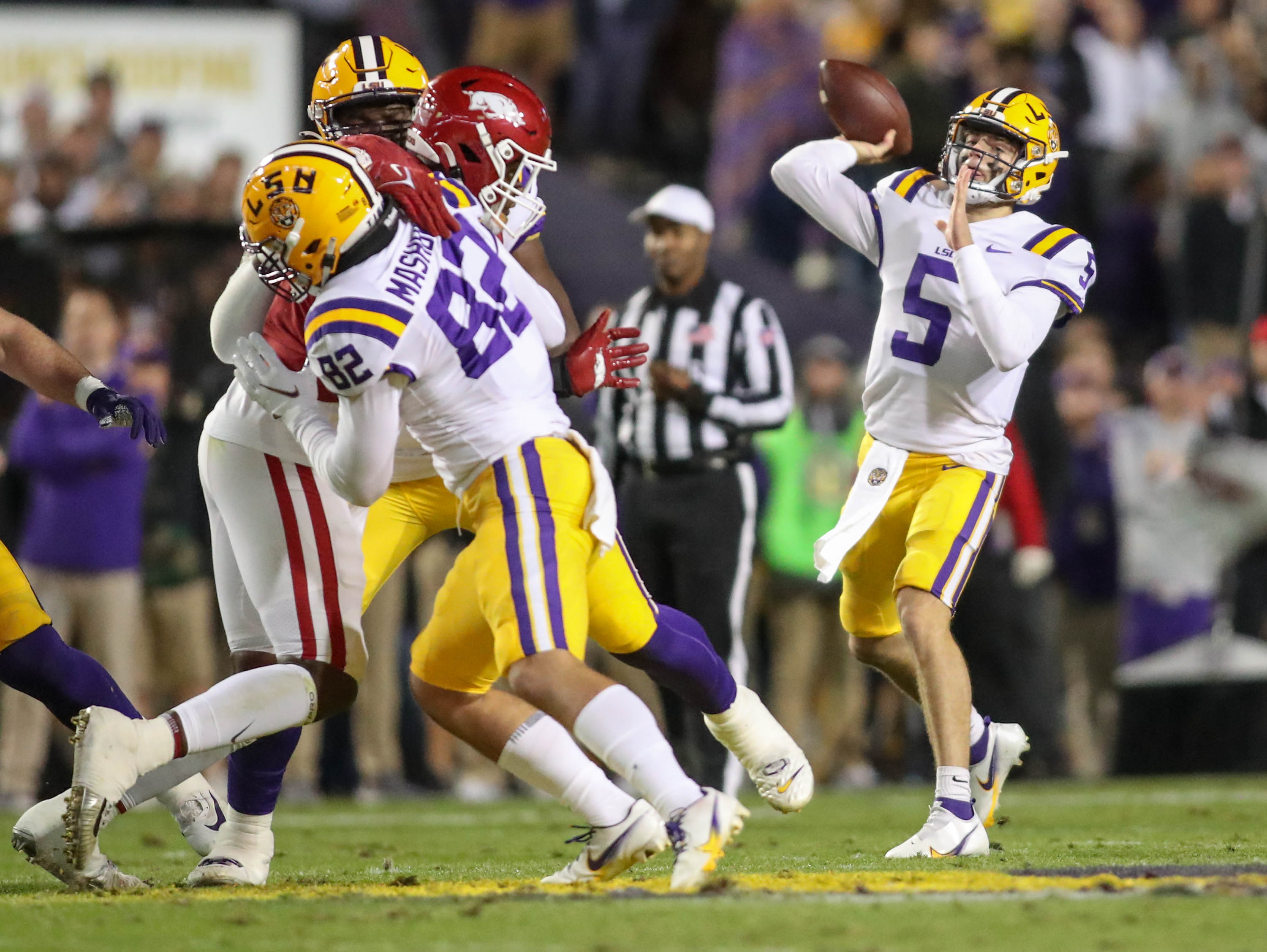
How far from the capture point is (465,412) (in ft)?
13.7

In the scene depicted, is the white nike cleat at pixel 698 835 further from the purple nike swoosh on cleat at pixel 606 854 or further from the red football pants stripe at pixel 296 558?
the red football pants stripe at pixel 296 558

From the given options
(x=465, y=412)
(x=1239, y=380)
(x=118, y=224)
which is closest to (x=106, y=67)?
(x=118, y=224)

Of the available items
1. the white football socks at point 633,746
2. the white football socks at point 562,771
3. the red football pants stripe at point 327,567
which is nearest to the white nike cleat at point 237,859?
the red football pants stripe at point 327,567

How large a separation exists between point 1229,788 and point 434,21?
21.2 ft

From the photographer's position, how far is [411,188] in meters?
4.30

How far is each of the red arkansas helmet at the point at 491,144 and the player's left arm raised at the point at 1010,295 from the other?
1.08 meters

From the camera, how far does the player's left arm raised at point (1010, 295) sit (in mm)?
4922

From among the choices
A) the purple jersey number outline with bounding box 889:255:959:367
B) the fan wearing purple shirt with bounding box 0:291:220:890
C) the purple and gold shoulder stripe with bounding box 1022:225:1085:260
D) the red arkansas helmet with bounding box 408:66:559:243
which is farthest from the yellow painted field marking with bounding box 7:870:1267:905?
the purple and gold shoulder stripe with bounding box 1022:225:1085:260

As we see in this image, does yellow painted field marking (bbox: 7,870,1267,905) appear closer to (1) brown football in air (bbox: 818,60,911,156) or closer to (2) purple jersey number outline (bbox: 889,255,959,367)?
(2) purple jersey number outline (bbox: 889,255,959,367)

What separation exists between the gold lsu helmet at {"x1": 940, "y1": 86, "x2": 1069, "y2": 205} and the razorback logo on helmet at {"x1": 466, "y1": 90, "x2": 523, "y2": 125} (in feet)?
4.29

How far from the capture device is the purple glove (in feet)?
14.9

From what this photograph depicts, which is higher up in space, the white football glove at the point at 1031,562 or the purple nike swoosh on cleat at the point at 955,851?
the white football glove at the point at 1031,562

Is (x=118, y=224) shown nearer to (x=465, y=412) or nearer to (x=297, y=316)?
(x=297, y=316)

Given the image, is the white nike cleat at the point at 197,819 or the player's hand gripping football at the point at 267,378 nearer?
the player's hand gripping football at the point at 267,378
